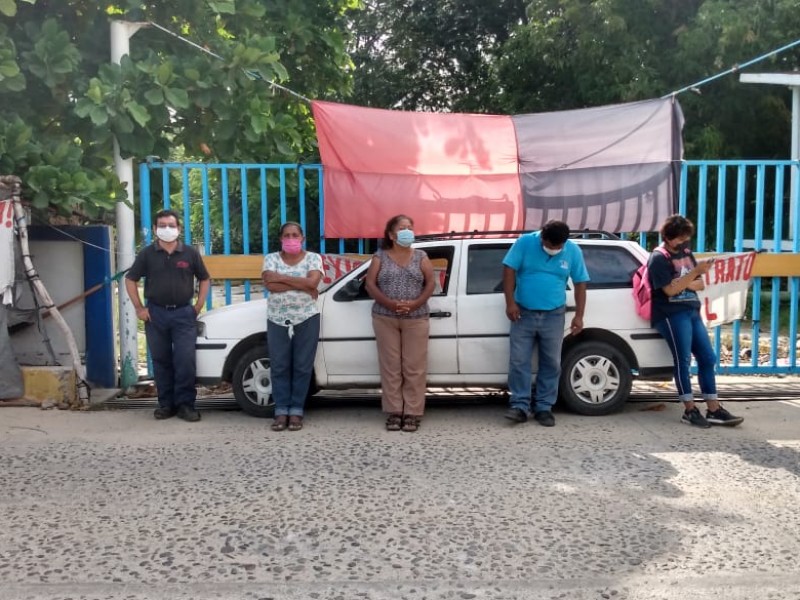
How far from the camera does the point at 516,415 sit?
6.57 m

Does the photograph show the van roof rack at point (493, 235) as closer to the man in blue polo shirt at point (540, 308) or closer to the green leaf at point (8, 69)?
the man in blue polo shirt at point (540, 308)

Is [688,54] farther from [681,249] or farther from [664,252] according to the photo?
[664,252]

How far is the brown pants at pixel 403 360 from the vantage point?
257 inches

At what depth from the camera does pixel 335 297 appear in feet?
22.9

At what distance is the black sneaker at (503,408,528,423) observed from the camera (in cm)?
657

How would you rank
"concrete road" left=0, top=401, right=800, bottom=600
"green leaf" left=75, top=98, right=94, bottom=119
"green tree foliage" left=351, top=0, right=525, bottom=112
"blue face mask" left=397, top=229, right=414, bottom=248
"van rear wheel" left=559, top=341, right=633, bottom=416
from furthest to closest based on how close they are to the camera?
"green tree foliage" left=351, top=0, right=525, bottom=112 → "green leaf" left=75, top=98, right=94, bottom=119 → "van rear wheel" left=559, top=341, right=633, bottom=416 → "blue face mask" left=397, top=229, right=414, bottom=248 → "concrete road" left=0, top=401, right=800, bottom=600

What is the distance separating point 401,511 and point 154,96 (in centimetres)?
482

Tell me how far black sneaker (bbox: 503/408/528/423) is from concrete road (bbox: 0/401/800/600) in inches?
2.5

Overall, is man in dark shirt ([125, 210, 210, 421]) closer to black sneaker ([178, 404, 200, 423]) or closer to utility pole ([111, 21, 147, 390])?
black sneaker ([178, 404, 200, 423])

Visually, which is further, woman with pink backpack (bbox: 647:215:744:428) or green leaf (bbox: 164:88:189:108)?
green leaf (bbox: 164:88:189:108)

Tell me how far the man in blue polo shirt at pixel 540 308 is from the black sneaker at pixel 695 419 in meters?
1.09

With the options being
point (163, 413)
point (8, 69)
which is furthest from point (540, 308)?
point (8, 69)

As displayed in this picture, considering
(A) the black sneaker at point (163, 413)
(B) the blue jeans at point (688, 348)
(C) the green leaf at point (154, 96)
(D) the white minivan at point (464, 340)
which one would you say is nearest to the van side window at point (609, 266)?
(D) the white minivan at point (464, 340)

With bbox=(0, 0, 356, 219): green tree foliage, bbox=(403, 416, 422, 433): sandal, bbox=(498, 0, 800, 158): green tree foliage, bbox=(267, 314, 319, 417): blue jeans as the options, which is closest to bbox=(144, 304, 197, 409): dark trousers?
bbox=(267, 314, 319, 417): blue jeans
